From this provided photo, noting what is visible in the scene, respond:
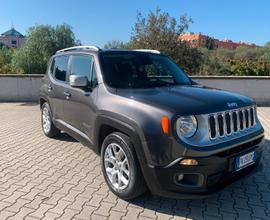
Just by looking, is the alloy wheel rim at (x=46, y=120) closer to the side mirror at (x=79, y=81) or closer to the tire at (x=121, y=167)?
the side mirror at (x=79, y=81)

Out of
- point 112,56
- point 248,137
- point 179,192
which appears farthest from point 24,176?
point 248,137

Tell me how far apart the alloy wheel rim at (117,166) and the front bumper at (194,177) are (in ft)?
1.50

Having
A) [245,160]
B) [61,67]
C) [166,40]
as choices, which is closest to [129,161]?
[245,160]

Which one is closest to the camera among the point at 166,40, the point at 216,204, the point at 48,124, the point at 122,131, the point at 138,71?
the point at 122,131

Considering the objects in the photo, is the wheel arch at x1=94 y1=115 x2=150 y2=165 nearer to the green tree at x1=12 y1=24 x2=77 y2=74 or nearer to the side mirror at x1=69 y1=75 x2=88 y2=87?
the side mirror at x1=69 y1=75 x2=88 y2=87

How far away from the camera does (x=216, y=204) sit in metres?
3.86

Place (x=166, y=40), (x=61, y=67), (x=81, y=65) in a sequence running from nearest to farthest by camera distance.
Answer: (x=81, y=65) → (x=61, y=67) → (x=166, y=40)

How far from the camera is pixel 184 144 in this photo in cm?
323

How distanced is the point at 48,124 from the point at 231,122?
4.29 metres

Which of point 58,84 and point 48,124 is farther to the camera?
point 48,124

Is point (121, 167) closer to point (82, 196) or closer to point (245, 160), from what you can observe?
point (82, 196)

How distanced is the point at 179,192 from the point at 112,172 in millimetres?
1053

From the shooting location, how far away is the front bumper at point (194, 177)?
10.7 ft

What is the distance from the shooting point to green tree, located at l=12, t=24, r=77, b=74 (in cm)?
1980
